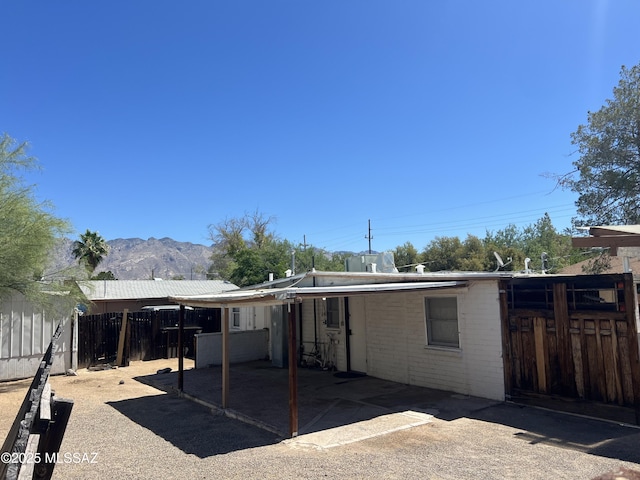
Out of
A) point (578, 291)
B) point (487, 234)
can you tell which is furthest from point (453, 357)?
point (487, 234)

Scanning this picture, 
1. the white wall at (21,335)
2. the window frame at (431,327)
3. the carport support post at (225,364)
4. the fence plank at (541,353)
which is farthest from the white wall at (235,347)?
the fence plank at (541,353)

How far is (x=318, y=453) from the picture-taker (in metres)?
6.12

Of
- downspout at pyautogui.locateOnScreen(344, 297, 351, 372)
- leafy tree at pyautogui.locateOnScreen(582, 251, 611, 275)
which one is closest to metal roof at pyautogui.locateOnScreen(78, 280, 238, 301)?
downspout at pyautogui.locateOnScreen(344, 297, 351, 372)

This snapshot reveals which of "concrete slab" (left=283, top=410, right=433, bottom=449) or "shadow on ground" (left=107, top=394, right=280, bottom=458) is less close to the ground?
"concrete slab" (left=283, top=410, right=433, bottom=449)

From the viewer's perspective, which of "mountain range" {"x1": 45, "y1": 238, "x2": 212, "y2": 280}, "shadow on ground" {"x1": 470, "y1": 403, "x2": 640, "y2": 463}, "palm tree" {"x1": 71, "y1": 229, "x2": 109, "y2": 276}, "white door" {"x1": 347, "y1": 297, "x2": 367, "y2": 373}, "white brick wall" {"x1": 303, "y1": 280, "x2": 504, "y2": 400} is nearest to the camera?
"shadow on ground" {"x1": 470, "y1": 403, "x2": 640, "y2": 463}

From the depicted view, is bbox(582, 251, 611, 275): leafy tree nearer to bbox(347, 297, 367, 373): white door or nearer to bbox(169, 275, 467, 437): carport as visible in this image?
bbox(347, 297, 367, 373): white door

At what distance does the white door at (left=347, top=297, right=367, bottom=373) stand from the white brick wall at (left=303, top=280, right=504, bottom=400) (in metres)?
0.21

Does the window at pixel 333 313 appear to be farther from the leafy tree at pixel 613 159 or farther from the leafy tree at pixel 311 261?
the leafy tree at pixel 311 261

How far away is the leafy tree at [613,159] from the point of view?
15.1m

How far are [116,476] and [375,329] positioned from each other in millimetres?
7426

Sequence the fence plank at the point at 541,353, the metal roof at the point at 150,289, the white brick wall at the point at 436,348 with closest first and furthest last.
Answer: the fence plank at the point at 541,353 < the white brick wall at the point at 436,348 < the metal roof at the point at 150,289

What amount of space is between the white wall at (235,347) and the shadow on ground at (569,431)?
910 cm

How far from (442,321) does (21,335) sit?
11.7 m

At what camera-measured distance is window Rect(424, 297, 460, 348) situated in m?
10.0
